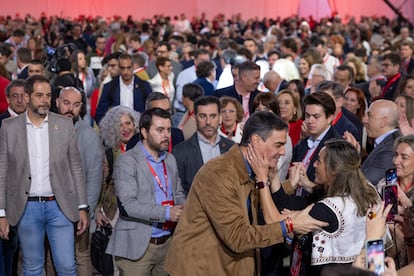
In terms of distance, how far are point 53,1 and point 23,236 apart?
60.6 feet

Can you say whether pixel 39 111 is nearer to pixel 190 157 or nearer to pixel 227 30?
pixel 190 157

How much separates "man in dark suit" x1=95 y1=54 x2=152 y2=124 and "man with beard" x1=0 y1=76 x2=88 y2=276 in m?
3.92

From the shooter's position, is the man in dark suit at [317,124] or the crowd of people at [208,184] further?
the man in dark suit at [317,124]

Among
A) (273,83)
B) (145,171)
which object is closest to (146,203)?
(145,171)

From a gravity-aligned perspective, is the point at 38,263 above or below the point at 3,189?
below

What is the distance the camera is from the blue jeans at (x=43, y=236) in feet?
20.3

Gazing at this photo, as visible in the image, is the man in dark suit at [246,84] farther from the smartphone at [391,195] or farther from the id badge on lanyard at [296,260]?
the smartphone at [391,195]

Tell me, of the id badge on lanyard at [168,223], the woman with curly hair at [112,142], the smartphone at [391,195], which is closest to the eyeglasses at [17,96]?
the woman with curly hair at [112,142]

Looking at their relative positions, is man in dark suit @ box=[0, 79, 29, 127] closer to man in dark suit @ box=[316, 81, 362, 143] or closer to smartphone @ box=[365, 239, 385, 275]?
man in dark suit @ box=[316, 81, 362, 143]

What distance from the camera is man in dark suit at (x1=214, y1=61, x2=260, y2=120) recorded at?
30.1ft

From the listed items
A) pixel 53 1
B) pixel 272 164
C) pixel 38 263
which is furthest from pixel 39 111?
pixel 53 1

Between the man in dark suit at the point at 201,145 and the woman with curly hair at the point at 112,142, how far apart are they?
66 centimetres

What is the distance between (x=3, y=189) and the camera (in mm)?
6160

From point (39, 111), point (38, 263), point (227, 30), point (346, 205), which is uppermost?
point (227, 30)
